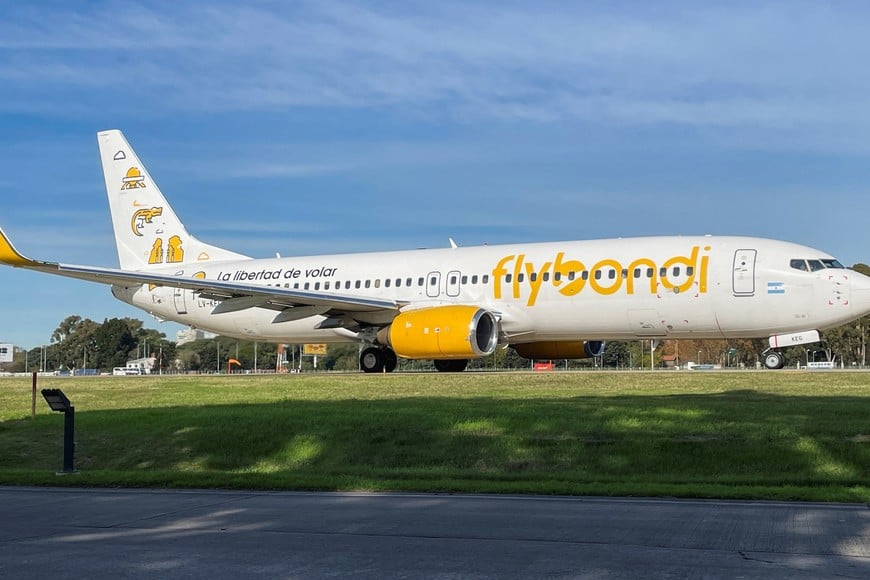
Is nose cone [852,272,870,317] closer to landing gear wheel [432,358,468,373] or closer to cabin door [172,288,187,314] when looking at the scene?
landing gear wheel [432,358,468,373]


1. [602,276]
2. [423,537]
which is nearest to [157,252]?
[602,276]

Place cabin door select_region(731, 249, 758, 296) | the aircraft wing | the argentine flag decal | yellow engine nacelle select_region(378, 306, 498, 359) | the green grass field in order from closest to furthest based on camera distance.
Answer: the green grass field < the argentine flag decal < cabin door select_region(731, 249, 758, 296) < yellow engine nacelle select_region(378, 306, 498, 359) < the aircraft wing

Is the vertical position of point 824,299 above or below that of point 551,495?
above

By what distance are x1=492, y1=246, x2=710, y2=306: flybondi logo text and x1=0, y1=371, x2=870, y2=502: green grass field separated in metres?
7.79

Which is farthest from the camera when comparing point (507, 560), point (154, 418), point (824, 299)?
point (824, 299)

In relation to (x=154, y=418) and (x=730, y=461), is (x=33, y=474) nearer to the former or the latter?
(x=154, y=418)

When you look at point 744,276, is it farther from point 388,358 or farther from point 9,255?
point 9,255

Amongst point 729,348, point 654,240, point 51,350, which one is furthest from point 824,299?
point 51,350

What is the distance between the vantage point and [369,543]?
748 centimetres

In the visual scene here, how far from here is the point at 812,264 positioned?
90.5 feet

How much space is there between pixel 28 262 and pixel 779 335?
20028mm

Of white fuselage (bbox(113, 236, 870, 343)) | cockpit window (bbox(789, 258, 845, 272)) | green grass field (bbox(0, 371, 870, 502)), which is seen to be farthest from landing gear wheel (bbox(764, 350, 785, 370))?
green grass field (bbox(0, 371, 870, 502))

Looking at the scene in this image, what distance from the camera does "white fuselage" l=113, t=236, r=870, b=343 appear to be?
2747cm

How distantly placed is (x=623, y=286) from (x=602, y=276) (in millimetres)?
705
